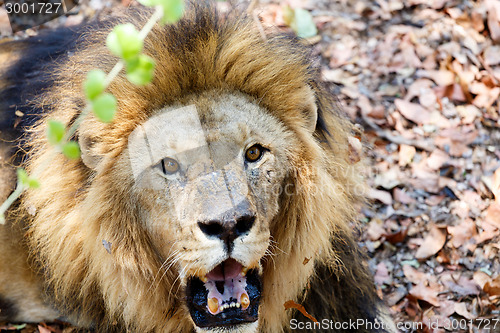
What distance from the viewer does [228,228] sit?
2.46 metres

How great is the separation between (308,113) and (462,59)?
134 inches

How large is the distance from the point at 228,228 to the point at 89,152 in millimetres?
956

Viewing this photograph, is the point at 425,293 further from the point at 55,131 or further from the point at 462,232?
the point at 55,131

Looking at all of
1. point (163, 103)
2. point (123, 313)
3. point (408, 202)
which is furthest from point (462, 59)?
point (123, 313)

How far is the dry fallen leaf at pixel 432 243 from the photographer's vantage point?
4699 mm

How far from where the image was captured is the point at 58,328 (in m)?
4.05

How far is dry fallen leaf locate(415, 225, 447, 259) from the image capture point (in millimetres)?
4699

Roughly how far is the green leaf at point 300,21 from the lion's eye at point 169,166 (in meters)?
4.00

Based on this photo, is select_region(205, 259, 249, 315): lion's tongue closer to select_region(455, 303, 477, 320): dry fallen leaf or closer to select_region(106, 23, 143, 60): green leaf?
select_region(106, 23, 143, 60): green leaf

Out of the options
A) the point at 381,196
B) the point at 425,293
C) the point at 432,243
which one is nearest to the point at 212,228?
the point at 425,293

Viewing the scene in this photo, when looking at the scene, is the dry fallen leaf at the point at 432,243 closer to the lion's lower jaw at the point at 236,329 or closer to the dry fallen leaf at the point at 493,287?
the dry fallen leaf at the point at 493,287

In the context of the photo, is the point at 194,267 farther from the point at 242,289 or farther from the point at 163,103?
the point at 163,103

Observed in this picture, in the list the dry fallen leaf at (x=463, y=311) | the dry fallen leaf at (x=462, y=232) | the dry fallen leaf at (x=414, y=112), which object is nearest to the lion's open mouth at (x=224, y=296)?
the dry fallen leaf at (x=463, y=311)

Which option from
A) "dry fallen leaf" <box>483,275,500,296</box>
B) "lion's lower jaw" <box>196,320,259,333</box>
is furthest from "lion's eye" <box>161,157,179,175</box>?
"dry fallen leaf" <box>483,275,500,296</box>
